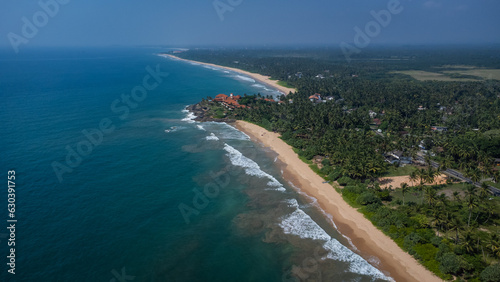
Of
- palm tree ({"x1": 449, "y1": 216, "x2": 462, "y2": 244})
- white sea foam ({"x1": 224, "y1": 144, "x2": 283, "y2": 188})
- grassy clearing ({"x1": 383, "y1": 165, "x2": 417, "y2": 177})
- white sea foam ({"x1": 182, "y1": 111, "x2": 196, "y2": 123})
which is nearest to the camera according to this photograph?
palm tree ({"x1": 449, "y1": 216, "x2": 462, "y2": 244})

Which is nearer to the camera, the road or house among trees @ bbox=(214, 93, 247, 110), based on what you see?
the road

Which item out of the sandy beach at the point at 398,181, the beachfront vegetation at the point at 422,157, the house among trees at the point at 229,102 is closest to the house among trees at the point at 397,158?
the beachfront vegetation at the point at 422,157

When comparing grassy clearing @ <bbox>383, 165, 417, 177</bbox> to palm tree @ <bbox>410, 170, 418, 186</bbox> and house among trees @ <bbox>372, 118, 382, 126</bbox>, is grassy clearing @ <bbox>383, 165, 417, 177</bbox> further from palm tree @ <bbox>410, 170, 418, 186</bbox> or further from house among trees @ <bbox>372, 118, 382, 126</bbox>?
house among trees @ <bbox>372, 118, 382, 126</bbox>

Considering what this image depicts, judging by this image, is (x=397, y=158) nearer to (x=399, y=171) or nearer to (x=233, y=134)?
(x=399, y=171)

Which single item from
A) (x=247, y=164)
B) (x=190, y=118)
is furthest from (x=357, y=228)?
(x=190, y=118)

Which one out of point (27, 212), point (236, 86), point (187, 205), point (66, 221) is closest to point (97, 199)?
point (66, 221)

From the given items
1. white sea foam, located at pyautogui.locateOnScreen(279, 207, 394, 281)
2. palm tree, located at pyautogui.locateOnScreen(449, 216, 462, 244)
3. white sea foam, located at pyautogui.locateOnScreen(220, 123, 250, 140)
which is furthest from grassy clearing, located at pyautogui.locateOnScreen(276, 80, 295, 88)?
palm tree, located at pyautogui.locateOnScreen(449, 216, 462, 244)

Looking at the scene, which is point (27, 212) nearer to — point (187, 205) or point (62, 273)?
point (62, 273)
